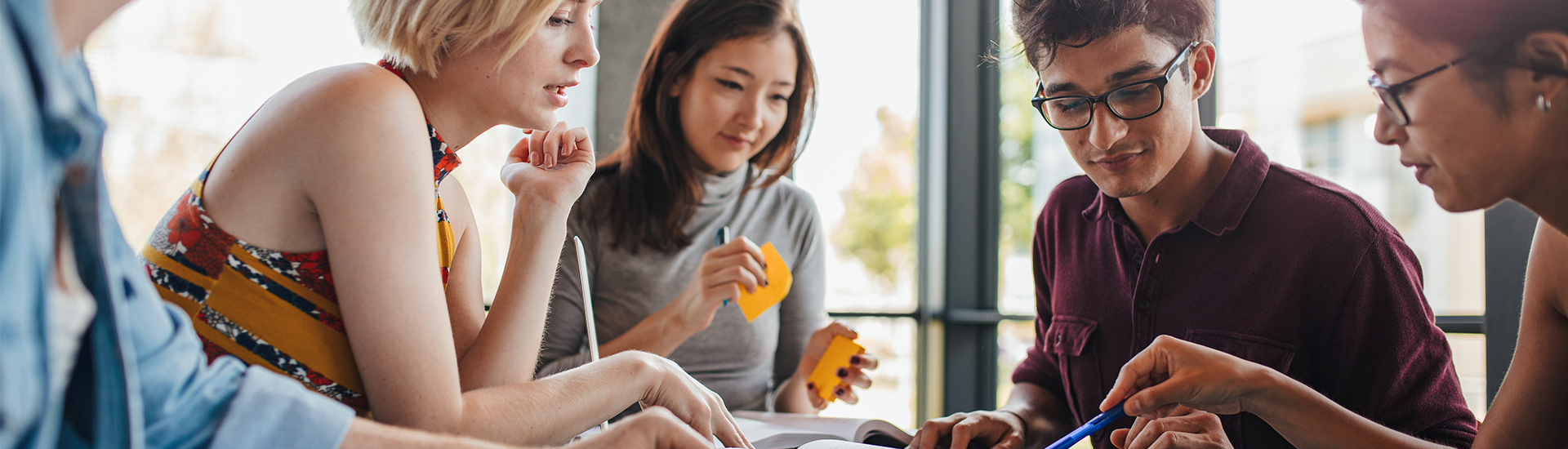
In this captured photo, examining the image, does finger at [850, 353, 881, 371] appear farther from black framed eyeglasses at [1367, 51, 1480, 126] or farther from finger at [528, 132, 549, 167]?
black framed eyeglasses at [1367, 51, 1480, 126]

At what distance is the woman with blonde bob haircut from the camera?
899 millimetres

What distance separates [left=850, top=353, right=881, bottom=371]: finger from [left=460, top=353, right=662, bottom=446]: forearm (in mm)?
777

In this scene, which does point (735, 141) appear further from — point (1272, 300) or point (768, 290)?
point (1272, 300)

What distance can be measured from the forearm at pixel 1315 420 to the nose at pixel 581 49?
1.07 m

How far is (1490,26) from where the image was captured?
91 centimetres

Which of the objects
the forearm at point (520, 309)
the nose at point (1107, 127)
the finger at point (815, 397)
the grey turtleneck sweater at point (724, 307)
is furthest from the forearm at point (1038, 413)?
the forearm at point (520, 309)

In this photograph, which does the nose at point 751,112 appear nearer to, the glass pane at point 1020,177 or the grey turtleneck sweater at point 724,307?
the grey turtleneck sweater at point 724,307

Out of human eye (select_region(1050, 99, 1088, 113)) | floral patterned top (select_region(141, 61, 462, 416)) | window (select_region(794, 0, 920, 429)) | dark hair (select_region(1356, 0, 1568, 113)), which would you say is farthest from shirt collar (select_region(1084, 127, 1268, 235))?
window (select_region(794, 0, 920, 429))

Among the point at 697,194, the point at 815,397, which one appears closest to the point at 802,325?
the point at 815,397

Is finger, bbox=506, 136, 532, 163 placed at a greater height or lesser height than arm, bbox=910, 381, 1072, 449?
greater

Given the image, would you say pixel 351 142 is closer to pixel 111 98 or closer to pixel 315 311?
pixel 315 311

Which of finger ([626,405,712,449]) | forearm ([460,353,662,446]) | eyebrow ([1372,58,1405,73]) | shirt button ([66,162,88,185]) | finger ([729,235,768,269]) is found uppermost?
eyebrow ([1372,58,1405,73])

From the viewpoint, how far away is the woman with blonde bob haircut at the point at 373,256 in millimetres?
899

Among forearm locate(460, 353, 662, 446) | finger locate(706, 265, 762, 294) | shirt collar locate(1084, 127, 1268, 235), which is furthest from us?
finger locate(706, 265, 762, 294)
